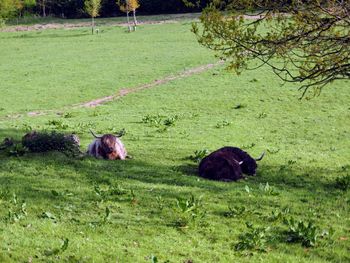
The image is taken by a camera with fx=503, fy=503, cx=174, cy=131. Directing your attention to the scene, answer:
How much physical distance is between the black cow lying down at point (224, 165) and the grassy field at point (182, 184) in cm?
31

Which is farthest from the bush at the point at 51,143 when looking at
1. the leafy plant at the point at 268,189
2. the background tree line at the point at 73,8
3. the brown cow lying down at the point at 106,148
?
the background tree line at the point at 73,8

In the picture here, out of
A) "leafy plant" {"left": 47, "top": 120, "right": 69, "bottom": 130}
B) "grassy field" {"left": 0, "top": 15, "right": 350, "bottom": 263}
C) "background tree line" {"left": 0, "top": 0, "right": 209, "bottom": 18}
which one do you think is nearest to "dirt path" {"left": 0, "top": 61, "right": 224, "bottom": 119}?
"grassy field" {"left": 0, "top": 15, "right": 350, "bottom": 263}

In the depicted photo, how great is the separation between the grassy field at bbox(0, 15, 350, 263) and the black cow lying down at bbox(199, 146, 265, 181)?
31 centimetres

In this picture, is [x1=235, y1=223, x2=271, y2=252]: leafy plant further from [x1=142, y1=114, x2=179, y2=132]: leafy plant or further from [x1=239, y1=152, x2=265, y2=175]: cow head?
[x1=142, y1=114, x2=179, y2=132]: leafy plant

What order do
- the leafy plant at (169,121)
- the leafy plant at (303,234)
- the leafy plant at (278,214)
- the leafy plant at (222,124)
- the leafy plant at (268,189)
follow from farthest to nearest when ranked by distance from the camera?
the leafy plant at (169,121) → the leafy plant at (222,124) → the leafy plant at (268,189) → the leafy plant at (278,214) → the leafy plant at (303,234)

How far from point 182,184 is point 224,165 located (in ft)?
3.98

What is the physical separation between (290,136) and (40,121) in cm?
960

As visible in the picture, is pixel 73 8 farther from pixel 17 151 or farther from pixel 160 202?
pixel 160 202

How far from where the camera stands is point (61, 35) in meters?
58.3

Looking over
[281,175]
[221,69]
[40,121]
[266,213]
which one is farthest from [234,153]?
[221,69]

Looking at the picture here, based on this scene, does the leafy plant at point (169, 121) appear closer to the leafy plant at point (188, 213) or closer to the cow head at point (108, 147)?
the cow head at point (108, 147)

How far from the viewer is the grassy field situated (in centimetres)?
767

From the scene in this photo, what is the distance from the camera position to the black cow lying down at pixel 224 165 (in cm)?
1134

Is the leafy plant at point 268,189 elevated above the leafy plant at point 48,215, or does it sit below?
below
